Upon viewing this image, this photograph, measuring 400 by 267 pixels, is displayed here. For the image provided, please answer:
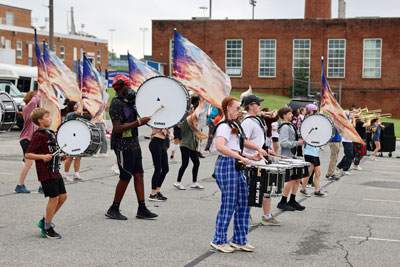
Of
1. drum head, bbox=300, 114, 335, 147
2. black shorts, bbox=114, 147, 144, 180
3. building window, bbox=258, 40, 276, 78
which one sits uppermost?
building window, bbox=258, 40, 276, 78

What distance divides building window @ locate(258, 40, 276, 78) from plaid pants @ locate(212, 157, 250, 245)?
49587 mm

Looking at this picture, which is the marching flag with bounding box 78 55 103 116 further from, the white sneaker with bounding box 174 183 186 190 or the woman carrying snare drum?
the woman carrying snare drum

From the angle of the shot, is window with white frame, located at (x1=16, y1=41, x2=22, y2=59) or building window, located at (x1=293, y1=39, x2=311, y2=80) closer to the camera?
building window, located at (x1=293, y1=39, x2=311, y2=80)

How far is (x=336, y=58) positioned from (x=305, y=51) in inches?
113

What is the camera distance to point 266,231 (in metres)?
8.27

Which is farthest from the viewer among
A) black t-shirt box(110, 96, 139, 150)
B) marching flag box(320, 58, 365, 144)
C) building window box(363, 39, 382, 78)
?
building window box(363, 39, 382, 78)

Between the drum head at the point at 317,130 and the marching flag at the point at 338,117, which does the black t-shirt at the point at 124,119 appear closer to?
the drum head at the point at 317,130

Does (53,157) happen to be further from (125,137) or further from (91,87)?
(91,87)

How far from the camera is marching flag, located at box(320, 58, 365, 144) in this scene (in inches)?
479

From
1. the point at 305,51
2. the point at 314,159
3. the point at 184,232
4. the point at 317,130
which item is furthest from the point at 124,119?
the point at 305,51

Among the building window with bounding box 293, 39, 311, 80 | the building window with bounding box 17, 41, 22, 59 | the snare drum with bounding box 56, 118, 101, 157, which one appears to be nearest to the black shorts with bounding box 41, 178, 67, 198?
the snare drum with bounding box 56, 118, 101, 157

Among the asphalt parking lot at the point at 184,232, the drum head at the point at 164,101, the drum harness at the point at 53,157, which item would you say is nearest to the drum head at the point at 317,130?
the asphalt parking lot at the point at 184,232

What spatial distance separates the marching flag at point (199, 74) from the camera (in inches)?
391

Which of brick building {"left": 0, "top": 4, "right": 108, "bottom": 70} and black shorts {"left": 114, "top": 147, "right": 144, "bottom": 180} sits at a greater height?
brick building {"left": 0, "top": 4, "right": 108, "bottom": 70}
